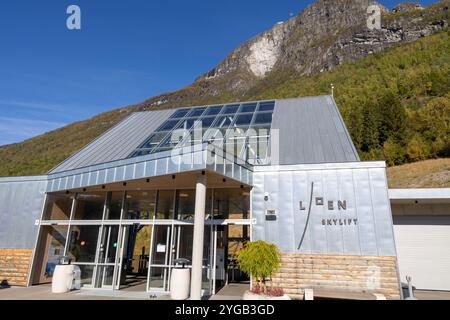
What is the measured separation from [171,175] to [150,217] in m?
3.37

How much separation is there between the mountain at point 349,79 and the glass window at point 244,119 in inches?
1019

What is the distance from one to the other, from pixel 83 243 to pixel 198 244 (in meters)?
6.66

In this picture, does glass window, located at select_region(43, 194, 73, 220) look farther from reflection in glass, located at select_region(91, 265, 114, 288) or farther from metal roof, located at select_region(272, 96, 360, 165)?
metal roof, located at select_region(272, 96, 360, 165)

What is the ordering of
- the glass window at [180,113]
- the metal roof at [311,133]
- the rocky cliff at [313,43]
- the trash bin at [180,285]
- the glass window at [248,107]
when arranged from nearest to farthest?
the trash bin at [180,285] → the metal roof at [311,133] → the glass window at [248,107] → the glass window at [180,113] → the rocky cliff at [313,43]

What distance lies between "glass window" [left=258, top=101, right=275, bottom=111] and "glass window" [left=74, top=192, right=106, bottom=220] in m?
10.5

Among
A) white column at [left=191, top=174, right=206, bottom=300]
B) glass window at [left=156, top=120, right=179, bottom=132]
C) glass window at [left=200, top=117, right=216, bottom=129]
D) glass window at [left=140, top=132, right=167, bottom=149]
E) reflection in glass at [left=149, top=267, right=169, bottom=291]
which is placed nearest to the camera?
white column at [left=191, top=174, right=206, bottom=300]

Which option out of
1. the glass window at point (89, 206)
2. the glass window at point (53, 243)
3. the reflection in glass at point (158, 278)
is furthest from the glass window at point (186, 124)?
the reflection in glass at point (158, 278)

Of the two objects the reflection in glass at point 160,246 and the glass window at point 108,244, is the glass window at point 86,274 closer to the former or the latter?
the glass window at point 108,244

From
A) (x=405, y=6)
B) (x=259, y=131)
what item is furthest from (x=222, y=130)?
(x=405, y=6)

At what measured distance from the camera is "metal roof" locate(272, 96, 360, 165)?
12273 millimetres

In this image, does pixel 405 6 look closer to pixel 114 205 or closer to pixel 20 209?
pixel 114 205

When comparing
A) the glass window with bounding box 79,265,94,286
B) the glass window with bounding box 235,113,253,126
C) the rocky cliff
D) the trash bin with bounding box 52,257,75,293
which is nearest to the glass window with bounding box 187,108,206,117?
the glass window with bounding box 235,113,253,126

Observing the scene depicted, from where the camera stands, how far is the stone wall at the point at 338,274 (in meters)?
9.65
